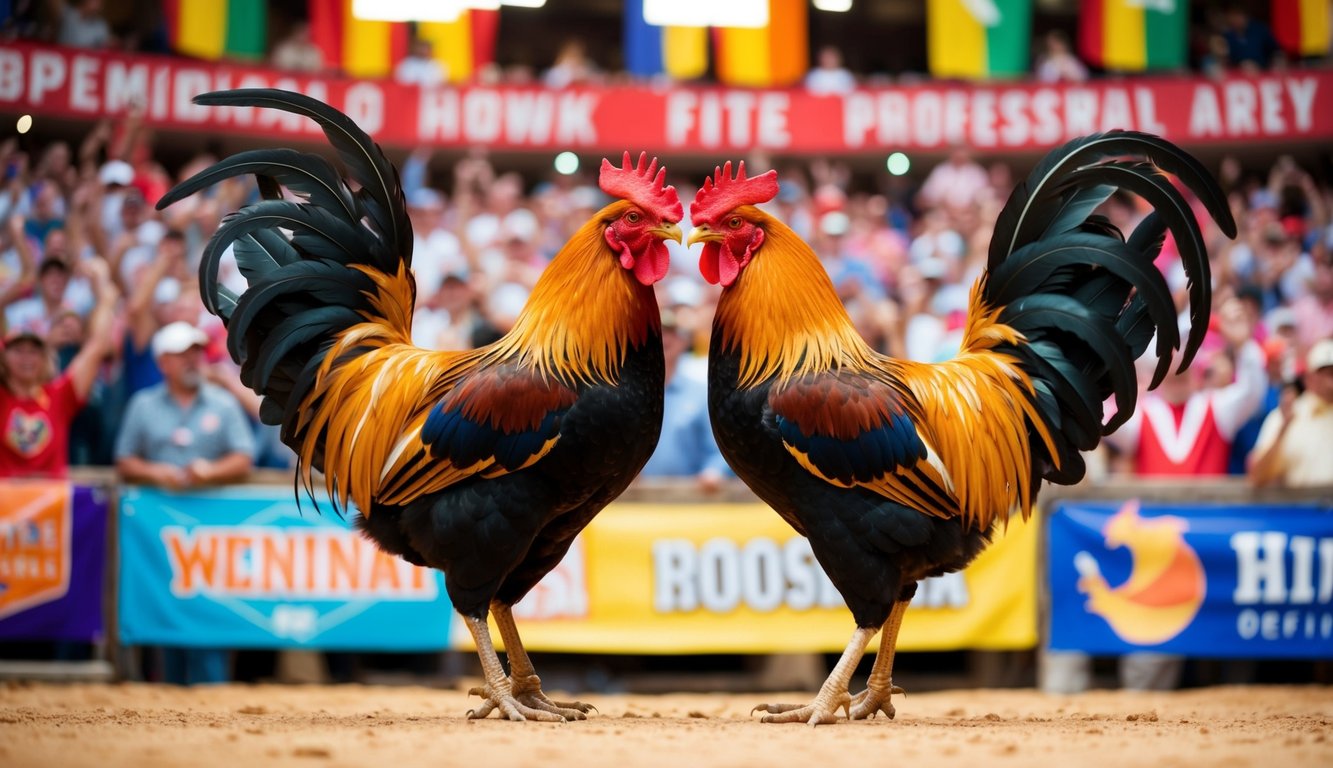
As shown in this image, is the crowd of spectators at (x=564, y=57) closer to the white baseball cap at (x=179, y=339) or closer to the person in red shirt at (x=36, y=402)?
the person in red shirt at (x=36, y=402)

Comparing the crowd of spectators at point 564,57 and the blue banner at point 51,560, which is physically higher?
the crowd of spectators at point 564,57

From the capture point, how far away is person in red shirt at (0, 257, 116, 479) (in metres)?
7.91

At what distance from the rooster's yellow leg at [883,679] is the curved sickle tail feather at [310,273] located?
234 cm

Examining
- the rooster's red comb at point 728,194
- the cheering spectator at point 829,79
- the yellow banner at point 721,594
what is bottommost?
the yellow banner at point 721,594

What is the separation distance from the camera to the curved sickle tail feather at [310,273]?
5.41 m

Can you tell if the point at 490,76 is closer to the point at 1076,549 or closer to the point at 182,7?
the point at 182,7

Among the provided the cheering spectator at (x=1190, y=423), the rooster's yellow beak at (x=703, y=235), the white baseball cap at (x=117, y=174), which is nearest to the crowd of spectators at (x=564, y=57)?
the white baseball cap at (x=117, y=174)

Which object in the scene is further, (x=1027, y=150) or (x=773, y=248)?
(x=1027, y=150)

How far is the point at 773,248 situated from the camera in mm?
5242

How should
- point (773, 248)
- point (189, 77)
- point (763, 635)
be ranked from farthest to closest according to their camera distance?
point (189, 77) < point (763, 635) < point (773, 248)

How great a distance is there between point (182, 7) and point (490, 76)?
3.42 meters

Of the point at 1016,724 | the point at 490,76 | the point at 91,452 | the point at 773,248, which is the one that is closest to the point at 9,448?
the point at 91,452

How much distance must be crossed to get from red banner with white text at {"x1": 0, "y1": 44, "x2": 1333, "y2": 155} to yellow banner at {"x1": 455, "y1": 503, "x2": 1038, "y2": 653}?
24.7 ft

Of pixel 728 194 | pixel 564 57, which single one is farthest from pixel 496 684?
pixel 564 57
